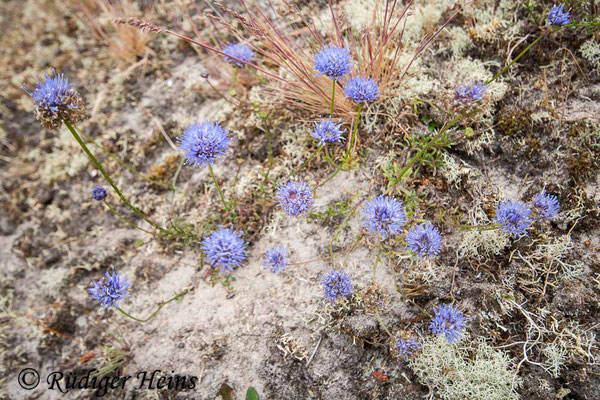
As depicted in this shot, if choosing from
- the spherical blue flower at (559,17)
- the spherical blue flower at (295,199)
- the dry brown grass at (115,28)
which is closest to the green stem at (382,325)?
the spherical blue flower at (295,199)

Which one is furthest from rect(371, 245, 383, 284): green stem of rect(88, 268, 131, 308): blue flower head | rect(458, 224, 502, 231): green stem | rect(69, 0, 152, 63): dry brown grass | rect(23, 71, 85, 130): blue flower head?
rect(69, 0, 152, 63): dry brown grass

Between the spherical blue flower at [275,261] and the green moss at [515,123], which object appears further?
the green moss at [515,123]

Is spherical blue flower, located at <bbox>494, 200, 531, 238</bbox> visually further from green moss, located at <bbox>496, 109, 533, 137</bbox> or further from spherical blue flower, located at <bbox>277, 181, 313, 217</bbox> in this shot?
spherical blue flower, located at <bbox>277, 181, 313, 217</bbox>

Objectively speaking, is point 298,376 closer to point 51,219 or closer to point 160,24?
point 51,219

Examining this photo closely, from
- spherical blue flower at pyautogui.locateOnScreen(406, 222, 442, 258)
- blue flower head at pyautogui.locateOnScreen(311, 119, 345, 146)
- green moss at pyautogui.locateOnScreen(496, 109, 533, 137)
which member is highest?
blue flower head at pyautogui.locateOnScreen(311, 119, 345, 146)

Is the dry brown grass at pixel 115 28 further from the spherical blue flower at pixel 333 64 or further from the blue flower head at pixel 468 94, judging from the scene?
the blue flower head at pixel 468 94
